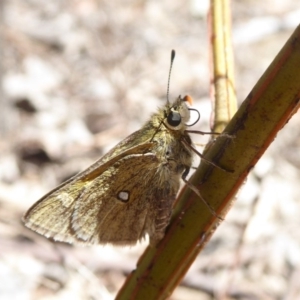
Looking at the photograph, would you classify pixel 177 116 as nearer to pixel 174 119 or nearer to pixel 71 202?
pixel 174 119

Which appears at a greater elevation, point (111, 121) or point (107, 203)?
point (111, 121)

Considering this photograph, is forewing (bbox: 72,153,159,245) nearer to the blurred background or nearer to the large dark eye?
the large dark eye

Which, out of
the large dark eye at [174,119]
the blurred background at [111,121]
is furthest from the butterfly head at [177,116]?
the blurred background at [111,121]

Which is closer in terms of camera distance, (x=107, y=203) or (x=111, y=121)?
(x=107, y=203)

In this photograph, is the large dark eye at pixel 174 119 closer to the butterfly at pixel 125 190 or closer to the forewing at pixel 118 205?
the butterfly at pixel 125 190

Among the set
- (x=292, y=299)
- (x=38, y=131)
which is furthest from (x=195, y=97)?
(x=292, y=299)

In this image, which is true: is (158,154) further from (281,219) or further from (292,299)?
(281,219)

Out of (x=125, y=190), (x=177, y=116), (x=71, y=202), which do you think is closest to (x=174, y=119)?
(x=177, y=116)
